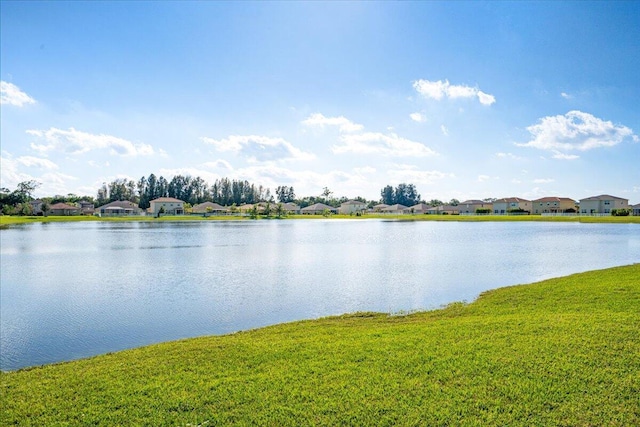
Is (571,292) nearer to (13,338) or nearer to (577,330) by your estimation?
(577,330)

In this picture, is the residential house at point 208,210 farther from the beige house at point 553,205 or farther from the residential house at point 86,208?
the beige house at point 553,205

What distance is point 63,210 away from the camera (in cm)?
10781

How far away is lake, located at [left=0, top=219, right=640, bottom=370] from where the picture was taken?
1145 centimetres

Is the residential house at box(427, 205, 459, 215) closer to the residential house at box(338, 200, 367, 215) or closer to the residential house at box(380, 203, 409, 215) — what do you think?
the residential house at box(380, 203, 409, 215)

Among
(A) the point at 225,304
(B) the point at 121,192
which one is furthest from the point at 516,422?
(B) the point at 121,192

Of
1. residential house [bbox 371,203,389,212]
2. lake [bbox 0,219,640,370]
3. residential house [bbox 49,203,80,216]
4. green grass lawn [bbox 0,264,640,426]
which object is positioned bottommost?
lake [bbox 0,219,640,370]

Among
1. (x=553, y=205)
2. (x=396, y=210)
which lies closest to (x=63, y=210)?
(x=396, y=210)

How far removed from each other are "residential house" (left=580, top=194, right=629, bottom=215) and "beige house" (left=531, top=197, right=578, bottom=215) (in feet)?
27.5

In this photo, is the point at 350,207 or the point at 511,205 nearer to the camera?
the point at 511,205

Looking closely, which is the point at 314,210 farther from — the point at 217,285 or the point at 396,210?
the point at 217,285

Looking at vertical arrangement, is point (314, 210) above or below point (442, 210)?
below

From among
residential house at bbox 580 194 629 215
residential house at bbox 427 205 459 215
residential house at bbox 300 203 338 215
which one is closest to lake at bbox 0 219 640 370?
residential house at bbox 580 194 629 215

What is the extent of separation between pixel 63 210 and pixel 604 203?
Result: 13420cm

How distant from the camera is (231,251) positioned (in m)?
Result: 30.1
